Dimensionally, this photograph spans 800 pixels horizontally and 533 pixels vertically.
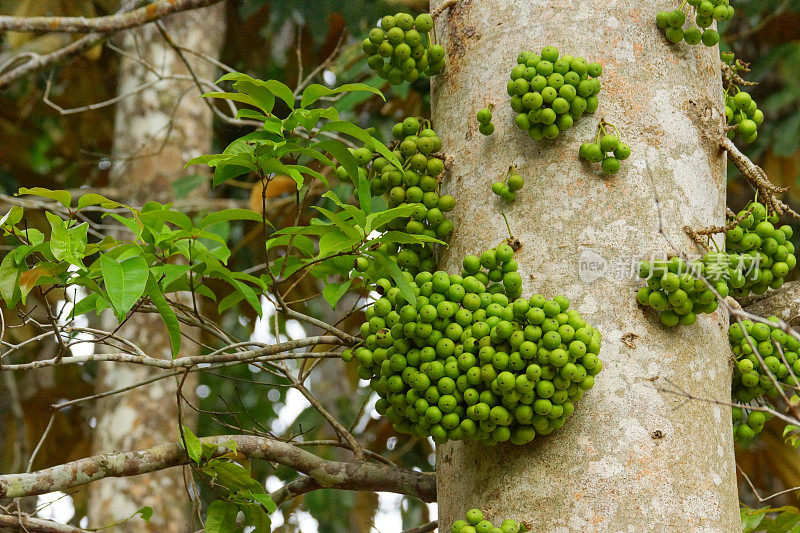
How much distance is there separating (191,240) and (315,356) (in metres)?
0.47

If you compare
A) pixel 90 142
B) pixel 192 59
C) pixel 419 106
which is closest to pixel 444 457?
pixel 419 106

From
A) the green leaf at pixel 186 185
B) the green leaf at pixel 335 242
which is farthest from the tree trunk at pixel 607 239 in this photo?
the green leaf at pixel 186 185

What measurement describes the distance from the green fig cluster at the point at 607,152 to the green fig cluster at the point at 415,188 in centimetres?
36

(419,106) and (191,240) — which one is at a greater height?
(191,240)

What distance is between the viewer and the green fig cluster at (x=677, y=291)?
5.86 ft

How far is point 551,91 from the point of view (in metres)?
1.91

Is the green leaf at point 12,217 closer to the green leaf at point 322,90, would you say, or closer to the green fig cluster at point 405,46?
the green leaf at point 322,90

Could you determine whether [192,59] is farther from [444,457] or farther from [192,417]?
[444,457]

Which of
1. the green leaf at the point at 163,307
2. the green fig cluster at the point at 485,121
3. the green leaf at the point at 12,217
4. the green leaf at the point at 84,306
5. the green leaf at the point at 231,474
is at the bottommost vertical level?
the green leaf at the point at 231,474

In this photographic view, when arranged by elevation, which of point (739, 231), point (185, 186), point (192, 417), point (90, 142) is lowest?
point (192, 417)

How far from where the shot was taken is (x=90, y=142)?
7.06m

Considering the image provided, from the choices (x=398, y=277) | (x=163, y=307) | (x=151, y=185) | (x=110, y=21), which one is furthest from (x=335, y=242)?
(x=151, y=185)

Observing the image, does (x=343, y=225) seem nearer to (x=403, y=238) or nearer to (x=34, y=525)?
(x=403, y=238)

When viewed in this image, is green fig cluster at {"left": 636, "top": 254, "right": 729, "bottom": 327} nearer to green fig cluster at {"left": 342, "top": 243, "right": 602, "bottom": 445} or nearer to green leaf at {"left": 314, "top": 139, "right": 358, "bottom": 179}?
green fig cluster at {"left": 342, "top": 243, "right": 602, "bottom": 445}
